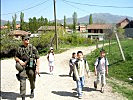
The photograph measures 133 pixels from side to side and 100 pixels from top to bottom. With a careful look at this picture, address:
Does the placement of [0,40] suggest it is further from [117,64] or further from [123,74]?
[123,74]

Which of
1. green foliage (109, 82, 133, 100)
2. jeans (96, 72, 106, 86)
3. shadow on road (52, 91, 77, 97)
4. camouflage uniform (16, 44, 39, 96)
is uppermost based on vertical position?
camouflage uniform (16, 44, 39, 96)

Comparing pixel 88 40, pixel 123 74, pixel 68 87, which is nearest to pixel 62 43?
pixel 88 40

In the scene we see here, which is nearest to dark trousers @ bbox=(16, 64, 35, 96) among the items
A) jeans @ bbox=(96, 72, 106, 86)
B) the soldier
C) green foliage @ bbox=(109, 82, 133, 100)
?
the soldier

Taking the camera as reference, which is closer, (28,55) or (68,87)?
(28,55)

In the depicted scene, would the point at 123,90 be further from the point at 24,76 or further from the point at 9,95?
the point at 9,95

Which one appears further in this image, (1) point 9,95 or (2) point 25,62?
(1) point 9,95

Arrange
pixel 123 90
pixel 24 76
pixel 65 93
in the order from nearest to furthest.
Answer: pixel 24 76 < pixel 65 93 < pixel 123 90

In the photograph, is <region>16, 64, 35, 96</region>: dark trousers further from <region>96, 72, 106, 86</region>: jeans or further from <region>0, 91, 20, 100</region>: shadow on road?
<region>96, 72, 106, 86</region>: jeans

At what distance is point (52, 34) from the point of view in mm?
32562

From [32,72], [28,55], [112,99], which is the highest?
[28,55]

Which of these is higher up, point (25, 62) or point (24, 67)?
point (25, 62)

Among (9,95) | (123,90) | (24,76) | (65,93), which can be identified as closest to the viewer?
(24,76)

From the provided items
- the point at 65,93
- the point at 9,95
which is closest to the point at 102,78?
the point at 65,93

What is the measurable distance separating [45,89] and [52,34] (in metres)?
23.5
